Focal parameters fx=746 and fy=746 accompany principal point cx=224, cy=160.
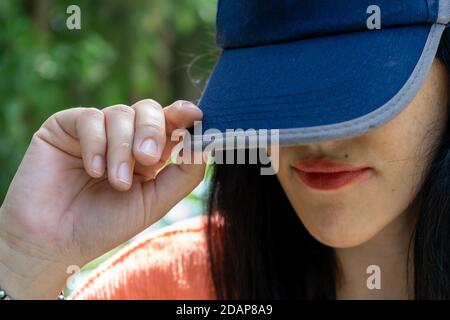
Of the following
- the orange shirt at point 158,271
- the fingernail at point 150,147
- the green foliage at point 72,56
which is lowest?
the orange shirt at point 158,271

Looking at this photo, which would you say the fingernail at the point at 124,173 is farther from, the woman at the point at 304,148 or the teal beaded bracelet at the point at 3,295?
the teal beaded bracelet at the point at 3,295

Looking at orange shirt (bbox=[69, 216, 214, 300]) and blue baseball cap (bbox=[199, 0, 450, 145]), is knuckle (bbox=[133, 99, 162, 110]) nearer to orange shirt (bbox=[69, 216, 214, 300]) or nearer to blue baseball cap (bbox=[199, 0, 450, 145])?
blue baseball cap (bbox=[199, 0, 450, 145])

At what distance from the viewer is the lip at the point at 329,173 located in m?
1.31

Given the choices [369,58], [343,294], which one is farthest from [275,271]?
[369,58]

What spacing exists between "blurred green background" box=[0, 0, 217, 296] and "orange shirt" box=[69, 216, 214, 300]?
141 centimetres

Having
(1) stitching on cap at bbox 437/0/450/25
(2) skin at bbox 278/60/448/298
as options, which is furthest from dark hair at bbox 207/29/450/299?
(1) stitching on cap at bbox 437/0/450/25

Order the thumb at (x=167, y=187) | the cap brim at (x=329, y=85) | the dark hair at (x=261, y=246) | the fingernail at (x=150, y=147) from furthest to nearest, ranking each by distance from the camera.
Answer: the dark hair at (x=261, y=246), the thumb at (x=167, y=187), the fingernail at (x=150, y=147), the cap brim at (x=329, y=85)

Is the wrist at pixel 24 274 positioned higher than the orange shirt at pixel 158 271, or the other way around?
the wrist at pixel 24 274

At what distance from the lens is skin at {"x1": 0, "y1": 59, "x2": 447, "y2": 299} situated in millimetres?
1287

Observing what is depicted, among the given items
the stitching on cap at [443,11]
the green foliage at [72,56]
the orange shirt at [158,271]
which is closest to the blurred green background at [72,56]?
the green foliage at [72,56]

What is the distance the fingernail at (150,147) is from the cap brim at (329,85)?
0.09 metres
